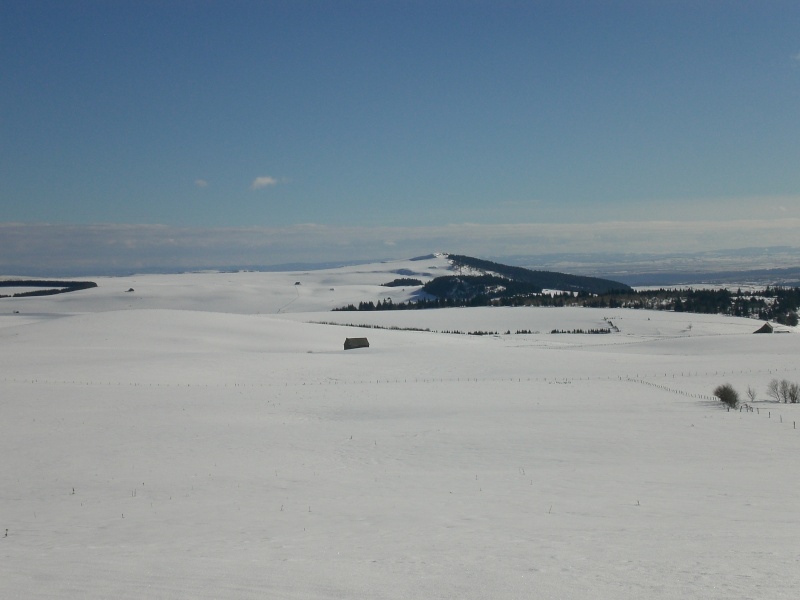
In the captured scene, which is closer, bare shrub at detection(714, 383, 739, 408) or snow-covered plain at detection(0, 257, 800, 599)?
snow-covered plain at detection(0, 257, 800, 599)

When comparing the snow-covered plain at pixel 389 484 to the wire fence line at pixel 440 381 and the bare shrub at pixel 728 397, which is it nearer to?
the wire fence line at pixel 440 381

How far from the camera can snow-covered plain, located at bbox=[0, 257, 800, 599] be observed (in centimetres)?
955

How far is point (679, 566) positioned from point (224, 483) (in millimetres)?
12527

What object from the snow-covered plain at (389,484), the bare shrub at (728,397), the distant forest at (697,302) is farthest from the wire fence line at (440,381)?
the distant forest at (697,302)

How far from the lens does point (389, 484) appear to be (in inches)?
692

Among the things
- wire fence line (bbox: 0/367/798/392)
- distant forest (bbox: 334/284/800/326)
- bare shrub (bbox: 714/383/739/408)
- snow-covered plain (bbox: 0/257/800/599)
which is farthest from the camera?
distant forest (bbox: 334/284/800/326)

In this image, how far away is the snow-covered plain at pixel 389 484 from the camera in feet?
31.3

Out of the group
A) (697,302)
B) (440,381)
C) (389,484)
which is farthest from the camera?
(697,302)

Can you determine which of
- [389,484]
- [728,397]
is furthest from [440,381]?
[389,484]

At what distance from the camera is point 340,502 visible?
50.9 feet

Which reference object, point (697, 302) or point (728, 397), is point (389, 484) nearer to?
point (728, 397)

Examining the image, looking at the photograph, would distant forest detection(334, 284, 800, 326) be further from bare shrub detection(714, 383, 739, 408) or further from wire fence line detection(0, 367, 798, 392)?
bare shrub detection(714, 383, 739, 408)

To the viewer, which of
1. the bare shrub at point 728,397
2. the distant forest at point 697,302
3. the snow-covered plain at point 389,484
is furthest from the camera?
the distant forest at point 697,302

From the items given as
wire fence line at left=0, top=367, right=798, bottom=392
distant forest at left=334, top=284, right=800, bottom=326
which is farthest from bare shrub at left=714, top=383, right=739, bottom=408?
distant forest at left=334, top=284, right=800, bottom=326
